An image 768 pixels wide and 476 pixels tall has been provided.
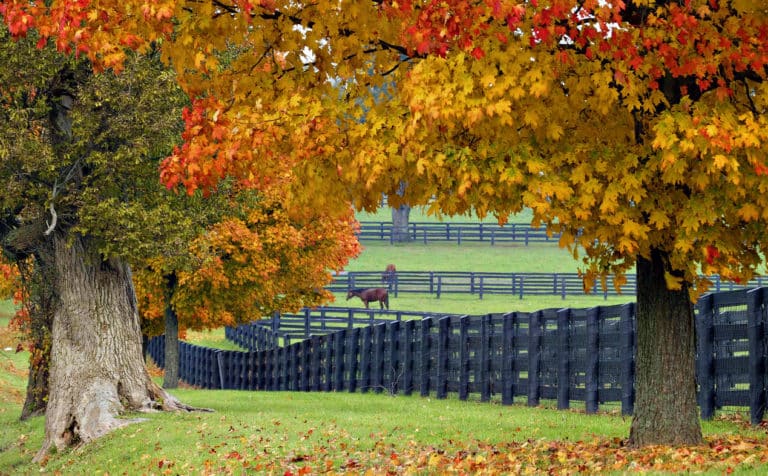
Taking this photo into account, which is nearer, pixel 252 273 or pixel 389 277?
pixel 252 273

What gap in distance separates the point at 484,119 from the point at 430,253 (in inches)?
2472

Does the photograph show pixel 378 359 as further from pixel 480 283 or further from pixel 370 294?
pixel 480 283

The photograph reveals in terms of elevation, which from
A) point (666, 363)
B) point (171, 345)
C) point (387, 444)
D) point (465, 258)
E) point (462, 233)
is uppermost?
point (462, 233)

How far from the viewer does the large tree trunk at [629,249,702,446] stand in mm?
11711

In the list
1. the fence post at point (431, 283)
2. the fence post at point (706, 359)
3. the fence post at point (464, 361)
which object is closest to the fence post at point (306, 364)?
the fence post at point (464, 361)

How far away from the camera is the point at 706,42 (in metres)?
9.92

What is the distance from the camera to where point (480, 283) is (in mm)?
55781

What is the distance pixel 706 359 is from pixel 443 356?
9.07 metres

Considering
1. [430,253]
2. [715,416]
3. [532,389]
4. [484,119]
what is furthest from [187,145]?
[430,253]

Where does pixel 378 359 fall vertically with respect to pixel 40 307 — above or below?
below

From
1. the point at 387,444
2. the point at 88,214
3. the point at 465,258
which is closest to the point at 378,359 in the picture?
the point at 88,214

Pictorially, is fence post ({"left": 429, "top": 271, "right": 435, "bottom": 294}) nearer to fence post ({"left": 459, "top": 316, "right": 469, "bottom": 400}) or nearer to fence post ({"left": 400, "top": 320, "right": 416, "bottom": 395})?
fence post ({"left": 400, "top": 320, "right": 416, "bottom": 395})

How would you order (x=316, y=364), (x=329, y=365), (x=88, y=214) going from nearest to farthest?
(x=88, y=214), (x=329, y=365), (x=316, y=364)

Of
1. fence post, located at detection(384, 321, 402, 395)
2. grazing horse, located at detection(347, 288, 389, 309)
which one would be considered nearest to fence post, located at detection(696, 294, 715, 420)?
fence post, located at detection(384, 321, 402, 395)
